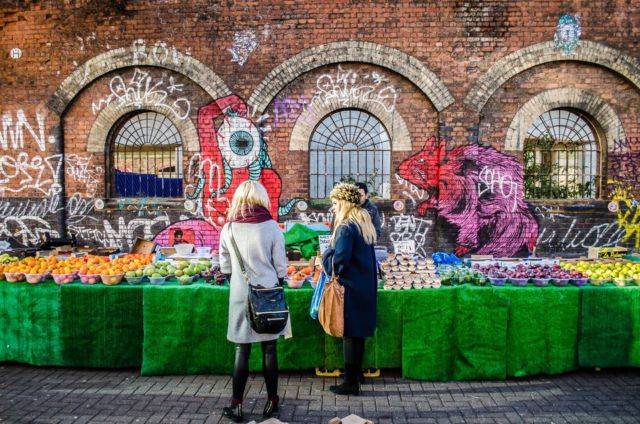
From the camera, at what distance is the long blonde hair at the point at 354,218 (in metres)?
4.71

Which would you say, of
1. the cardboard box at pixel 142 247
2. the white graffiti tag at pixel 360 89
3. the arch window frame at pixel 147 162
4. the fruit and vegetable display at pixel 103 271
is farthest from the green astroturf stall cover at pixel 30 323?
the white graffiti tag at pixel 360 89

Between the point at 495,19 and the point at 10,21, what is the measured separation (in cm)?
1013

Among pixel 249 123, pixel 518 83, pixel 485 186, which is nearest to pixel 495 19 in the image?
pixel 518 83

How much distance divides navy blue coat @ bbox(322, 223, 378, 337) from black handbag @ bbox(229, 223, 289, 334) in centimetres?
78

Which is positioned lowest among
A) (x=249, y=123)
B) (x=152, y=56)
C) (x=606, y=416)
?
(x=606, y=416)

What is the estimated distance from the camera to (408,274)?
213 inches

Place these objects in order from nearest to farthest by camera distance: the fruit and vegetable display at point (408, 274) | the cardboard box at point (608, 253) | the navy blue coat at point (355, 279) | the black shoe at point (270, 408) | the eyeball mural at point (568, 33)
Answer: the black shoe at point (270, 408) < the navy blue coat at point (355, 279) < the fruit and vegetable display at point (408, 274) < the cardboard box at point (608, 253) < the eyeball mural at point (568, 33)

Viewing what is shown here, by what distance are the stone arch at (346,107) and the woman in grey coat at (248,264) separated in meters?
5.42

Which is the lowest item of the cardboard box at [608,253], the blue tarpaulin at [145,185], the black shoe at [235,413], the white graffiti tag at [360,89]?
the black shoe at [235,413]

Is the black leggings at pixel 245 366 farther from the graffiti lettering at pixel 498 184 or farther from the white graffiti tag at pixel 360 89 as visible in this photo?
the graffiti lettering at pixel 498 184

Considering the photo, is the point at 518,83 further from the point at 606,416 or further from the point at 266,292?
the point at 266,292

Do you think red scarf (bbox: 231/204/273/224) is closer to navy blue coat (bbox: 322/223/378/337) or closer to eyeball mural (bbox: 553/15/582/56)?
navy blue coat (bbox: 322/223/378/337)

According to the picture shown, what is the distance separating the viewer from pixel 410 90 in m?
9.48

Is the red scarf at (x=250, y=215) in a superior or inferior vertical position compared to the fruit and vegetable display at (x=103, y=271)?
superior
